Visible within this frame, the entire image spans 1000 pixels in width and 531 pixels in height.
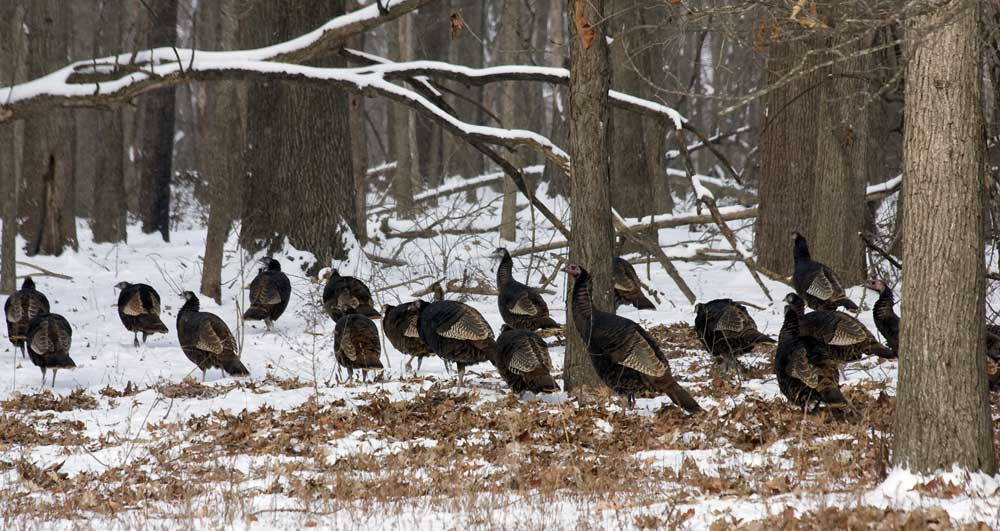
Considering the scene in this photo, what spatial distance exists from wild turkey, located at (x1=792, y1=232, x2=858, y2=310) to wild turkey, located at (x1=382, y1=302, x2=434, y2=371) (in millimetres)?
4797

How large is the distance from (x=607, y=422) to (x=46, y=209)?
1560cm

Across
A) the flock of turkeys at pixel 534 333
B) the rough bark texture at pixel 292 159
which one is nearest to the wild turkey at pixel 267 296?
the flock of turkeys at pixel 534 333

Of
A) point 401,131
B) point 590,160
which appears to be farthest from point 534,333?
point 401,131

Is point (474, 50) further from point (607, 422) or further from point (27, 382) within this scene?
point (607, 422)

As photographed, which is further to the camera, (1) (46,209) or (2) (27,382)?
(1) (46,209)

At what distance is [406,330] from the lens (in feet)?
38.9

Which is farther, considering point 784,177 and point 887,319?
point 784,177

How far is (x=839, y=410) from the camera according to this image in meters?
8.80

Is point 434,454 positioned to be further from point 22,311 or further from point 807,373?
point 22,311

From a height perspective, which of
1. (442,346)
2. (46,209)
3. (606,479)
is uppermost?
(46,209)

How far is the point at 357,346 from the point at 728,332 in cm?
394

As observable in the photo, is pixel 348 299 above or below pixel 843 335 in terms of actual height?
above

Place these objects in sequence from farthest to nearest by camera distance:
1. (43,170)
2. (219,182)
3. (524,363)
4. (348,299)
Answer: (43,170) < (219,182) < (348,299) < (524,363)

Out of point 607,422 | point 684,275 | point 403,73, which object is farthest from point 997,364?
point 684,275
